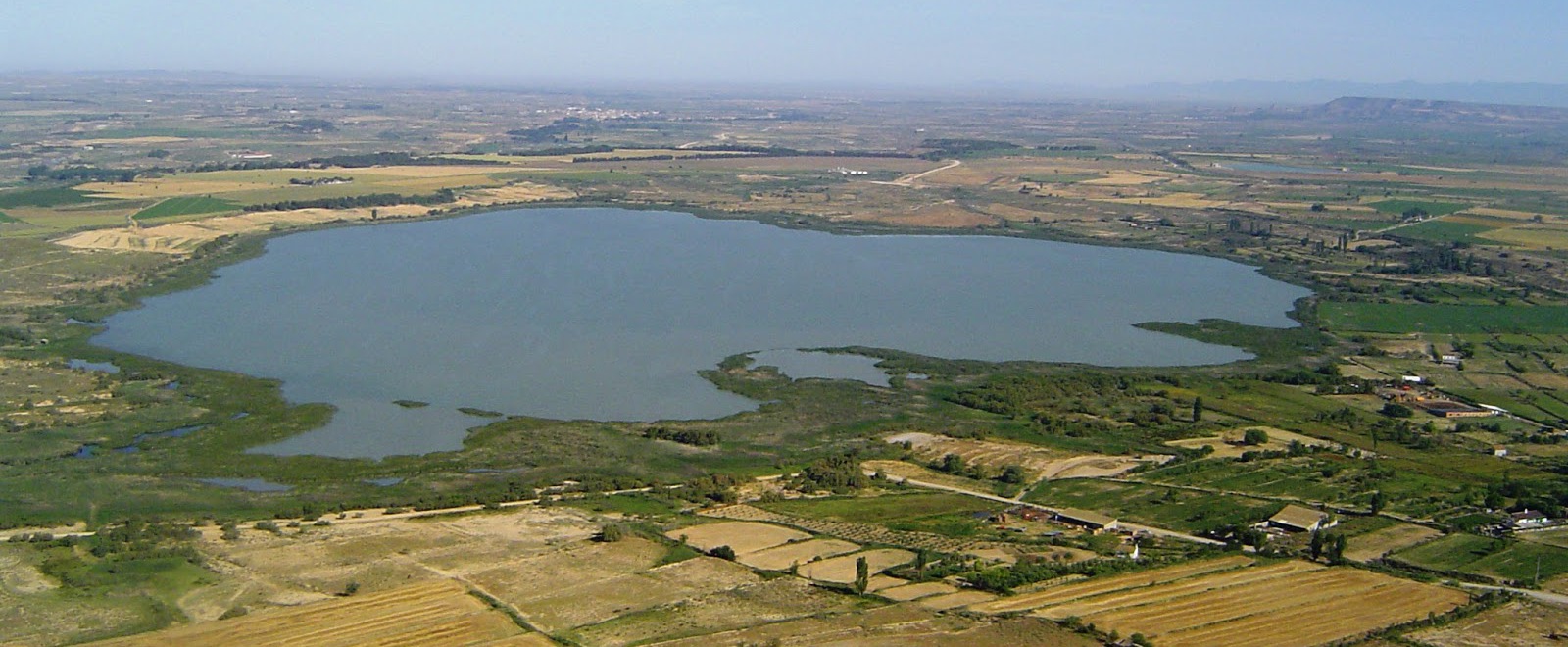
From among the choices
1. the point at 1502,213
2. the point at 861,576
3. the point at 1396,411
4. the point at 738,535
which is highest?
the point at 1502,213

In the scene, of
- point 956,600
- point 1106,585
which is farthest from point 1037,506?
point 956,600

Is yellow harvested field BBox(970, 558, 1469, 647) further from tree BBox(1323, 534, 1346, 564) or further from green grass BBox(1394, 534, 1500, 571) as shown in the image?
green grass BBox(1394, 534, 1500, 571)

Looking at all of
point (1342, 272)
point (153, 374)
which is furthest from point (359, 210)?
point (1342, 272)

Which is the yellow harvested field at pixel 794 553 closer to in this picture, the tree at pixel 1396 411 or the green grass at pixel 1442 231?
the tree at pixel 1396 411

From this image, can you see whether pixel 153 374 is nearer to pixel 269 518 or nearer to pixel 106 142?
pixel 269 518

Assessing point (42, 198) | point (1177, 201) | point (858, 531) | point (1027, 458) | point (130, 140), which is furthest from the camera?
point (130, 140)

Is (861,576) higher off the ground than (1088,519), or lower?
higher

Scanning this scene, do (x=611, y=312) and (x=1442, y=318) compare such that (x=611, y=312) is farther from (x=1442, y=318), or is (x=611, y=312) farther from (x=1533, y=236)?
(x=1533, y=236)
